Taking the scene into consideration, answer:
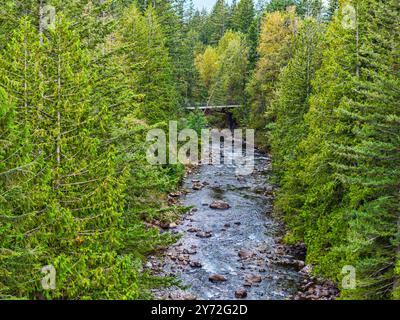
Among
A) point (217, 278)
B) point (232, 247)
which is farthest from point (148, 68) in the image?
point (217, 278)

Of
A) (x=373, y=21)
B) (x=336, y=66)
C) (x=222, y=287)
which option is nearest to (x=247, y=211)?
(x=222, y=287)

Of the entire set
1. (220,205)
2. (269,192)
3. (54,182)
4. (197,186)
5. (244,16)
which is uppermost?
(244,16)

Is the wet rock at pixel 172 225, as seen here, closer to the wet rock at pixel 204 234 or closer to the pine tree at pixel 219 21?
the wet rock at pixel 204 234

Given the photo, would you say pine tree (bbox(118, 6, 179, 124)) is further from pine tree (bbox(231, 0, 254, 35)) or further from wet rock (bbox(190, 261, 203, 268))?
pine tree (bbox(231, 0, 254, 35))

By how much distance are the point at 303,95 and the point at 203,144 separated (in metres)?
21.7

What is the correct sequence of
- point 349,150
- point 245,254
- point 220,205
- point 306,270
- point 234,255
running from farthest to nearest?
point 220,205 → point 234,255 → point 245,254 → point 306,270 → point 349,150

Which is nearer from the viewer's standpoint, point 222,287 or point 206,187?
point 222,287

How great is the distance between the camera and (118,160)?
13.2 metres

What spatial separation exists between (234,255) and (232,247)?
933 millimetres

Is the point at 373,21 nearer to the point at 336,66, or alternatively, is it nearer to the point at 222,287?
the point at 336,66

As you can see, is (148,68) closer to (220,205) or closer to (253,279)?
(220,205)

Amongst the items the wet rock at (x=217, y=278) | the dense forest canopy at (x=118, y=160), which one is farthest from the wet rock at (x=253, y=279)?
the dense forest canopy at (x=118, y=160)

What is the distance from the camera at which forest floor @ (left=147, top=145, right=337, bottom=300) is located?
17984 mm

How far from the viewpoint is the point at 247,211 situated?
27719 mm
